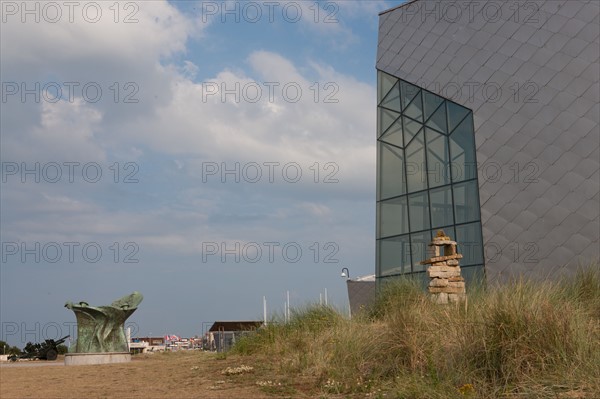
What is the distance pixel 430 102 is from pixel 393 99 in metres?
1.76

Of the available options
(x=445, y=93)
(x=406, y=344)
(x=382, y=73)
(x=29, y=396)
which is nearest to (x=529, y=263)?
(x=445, y=93)

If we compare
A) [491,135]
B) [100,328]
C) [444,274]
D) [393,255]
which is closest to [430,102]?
[491,135]

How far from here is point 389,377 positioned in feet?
28.2

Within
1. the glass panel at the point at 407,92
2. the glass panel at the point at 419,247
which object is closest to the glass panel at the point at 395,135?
the glass panel at the point at 407,92

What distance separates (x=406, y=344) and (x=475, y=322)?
1134 mm

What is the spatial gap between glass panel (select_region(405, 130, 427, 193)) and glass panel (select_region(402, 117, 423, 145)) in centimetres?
18

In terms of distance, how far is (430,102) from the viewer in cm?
2281

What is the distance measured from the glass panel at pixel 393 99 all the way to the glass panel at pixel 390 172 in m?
1.38

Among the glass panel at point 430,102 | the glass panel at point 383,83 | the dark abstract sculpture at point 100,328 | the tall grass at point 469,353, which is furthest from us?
the glass panel at point 383,83

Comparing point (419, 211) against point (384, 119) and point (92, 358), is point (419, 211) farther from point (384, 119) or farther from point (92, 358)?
point (92, 358)

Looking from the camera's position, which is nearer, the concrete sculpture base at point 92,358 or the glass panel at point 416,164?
the concrete sculpture base at point 92,358

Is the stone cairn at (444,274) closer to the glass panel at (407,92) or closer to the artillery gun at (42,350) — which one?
the glass panel at (407,92)

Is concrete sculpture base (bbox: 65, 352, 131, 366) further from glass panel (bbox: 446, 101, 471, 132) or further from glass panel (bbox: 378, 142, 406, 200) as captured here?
glass panel (bbox: 446, 101, 471, 132)

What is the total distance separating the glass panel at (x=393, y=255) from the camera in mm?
22938
